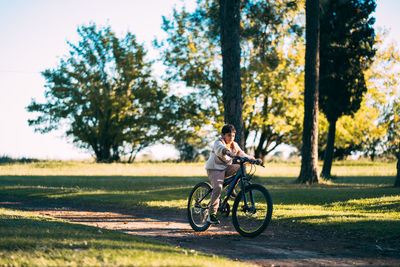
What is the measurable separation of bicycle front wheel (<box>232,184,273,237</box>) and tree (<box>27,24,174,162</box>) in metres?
32.6

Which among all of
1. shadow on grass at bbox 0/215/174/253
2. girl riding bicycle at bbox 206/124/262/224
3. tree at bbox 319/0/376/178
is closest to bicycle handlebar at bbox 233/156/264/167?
girl riding bicycle at bbox 206/124/262/224

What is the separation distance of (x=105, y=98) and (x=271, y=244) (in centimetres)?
3429

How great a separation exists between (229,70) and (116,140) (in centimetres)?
2722

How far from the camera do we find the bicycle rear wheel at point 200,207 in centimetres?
881

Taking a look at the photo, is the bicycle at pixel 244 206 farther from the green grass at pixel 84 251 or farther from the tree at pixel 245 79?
the tree at pixel 245 79

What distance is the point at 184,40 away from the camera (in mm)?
36156

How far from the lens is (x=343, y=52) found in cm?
2445

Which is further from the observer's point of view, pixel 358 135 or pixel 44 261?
pixel 358 135

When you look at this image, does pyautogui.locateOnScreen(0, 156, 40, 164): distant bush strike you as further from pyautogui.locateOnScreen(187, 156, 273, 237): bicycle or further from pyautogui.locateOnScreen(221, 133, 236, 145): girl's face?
pyautogui.locateOnScreen(221, 133, 236, 145): girl's face

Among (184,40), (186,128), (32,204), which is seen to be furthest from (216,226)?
(186,128)

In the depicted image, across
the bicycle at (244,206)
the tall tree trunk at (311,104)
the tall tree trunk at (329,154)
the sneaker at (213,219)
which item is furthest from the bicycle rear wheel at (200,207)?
the tall tree trunk at (329,154)

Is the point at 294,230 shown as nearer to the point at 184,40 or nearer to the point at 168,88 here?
the point at 184,40

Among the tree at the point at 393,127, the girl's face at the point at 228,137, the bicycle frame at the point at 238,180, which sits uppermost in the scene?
the tree at the point at 393,127

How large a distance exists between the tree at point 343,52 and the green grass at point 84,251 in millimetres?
20007
